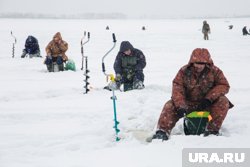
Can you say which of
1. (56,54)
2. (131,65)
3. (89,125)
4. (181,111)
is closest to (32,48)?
(56,54)

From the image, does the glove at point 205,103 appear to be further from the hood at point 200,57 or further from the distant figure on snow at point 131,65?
the distant figure on snow at point 131,65

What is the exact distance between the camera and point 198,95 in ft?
18.5

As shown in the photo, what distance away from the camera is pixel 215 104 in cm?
537

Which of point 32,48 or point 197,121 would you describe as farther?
point 32,48

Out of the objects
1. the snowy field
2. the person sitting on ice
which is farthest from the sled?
the person sitting on ice

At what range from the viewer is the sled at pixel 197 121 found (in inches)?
207

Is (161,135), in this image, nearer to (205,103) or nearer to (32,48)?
(205,103)

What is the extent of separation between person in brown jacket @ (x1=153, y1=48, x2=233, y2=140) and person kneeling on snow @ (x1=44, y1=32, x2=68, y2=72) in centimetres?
809

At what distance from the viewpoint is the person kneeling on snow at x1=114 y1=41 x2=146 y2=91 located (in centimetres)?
885

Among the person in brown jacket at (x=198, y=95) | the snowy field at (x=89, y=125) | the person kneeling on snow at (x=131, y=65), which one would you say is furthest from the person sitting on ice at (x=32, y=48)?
the person in brown jacket at (x=198, y=95)

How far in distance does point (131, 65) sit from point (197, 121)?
386 centimetres

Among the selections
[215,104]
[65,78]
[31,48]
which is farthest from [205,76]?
[31,48]

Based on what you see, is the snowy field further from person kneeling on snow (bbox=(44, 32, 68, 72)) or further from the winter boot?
person kneeling on snow (bbox=(44, 32, 68, 72))

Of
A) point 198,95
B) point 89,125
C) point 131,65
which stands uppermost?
point 131,65
